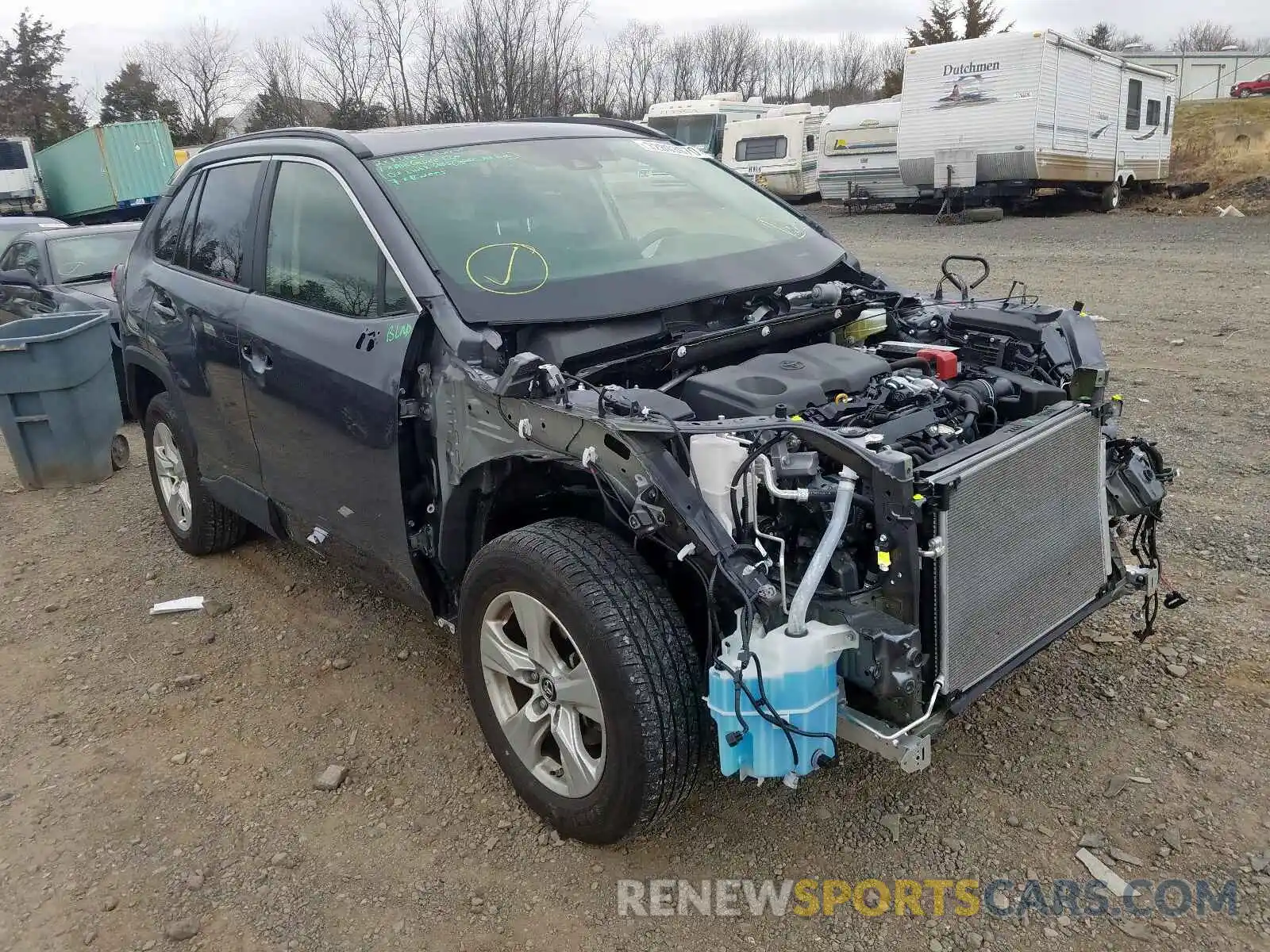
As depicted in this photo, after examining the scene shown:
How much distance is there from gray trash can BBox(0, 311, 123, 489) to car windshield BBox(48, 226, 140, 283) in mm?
2789

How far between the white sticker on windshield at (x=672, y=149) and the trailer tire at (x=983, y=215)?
16061 mm

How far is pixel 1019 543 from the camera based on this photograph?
8.55 feet

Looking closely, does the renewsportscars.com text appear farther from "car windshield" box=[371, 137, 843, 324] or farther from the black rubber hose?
"car windshield" box=[371, 137, 843, 324]

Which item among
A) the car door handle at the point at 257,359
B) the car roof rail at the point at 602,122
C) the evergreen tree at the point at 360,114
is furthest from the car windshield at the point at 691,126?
the car door handle at the point at 257,359

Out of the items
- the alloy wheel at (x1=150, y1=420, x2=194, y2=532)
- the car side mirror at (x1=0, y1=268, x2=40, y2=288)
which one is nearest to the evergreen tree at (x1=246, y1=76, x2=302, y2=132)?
the car side mirror at (x1=0, y1=268, x2=40, y2=288)

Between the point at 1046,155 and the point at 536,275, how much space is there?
17279 millimetres

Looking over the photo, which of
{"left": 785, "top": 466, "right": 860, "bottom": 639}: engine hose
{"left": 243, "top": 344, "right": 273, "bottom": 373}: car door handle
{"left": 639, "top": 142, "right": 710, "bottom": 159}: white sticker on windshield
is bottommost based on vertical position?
{"left": 785, "top": 466, "right": 860, "bottom": 639}: engine hose

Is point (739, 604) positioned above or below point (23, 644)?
above

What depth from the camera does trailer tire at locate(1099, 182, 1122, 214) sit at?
2005 centimetres

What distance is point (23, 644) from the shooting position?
4.28m

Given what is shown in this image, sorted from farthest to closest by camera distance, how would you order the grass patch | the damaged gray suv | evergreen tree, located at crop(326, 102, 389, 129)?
evergreen tree, located at crop(326, 102, 389, 129) → the grass patch → the damaged gray suv

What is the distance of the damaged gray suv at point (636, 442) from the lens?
2.38m

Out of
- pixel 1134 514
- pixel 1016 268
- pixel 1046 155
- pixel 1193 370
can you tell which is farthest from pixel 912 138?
pixel 1134 514

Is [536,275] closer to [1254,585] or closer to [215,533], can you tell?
[215,533]
